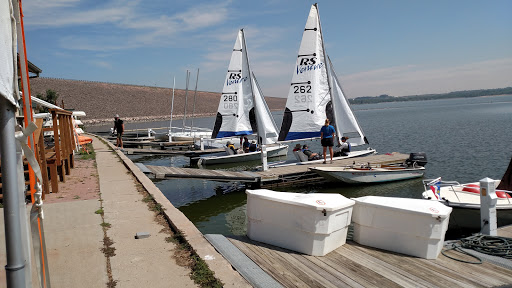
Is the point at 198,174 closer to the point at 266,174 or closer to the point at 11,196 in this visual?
the point at 266,174

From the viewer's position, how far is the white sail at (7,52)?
6.76ft

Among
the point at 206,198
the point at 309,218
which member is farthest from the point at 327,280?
the point at 206,198

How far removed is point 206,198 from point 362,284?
1014 cm

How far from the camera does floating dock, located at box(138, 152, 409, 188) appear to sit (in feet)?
42.5

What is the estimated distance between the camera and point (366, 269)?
528 centimetres

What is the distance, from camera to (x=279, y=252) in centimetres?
571

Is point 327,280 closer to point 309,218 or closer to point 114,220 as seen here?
point 309,218

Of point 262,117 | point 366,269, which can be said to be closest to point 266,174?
point 262,117

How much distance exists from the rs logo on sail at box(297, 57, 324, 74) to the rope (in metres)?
12.3

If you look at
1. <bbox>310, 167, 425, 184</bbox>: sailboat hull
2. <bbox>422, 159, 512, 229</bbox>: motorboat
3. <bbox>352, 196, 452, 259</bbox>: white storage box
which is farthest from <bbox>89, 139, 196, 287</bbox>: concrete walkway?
<bbox>310, 167, 425, 184</bbox>: sailboat hull

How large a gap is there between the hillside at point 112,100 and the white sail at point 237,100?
76628mm

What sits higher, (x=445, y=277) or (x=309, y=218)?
(x=309, y=218)

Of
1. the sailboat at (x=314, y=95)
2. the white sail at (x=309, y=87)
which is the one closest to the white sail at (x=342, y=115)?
the sailboat at (x=314, y=95)

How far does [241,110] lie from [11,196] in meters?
20.0
